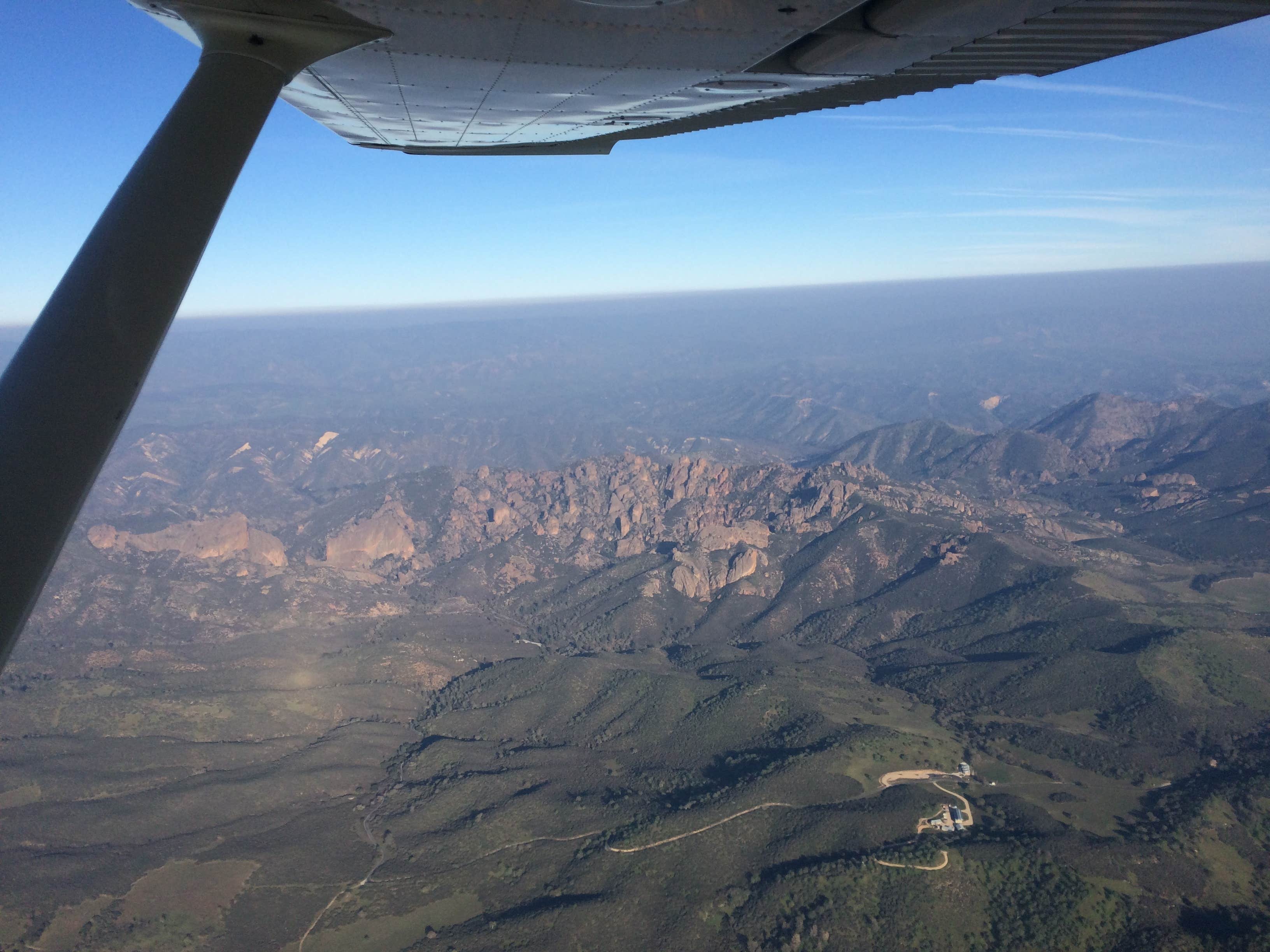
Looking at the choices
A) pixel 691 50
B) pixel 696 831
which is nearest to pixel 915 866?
pixel 696 831

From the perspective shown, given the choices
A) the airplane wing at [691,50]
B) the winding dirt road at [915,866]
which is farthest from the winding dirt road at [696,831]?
the airplane wing at [691,50]

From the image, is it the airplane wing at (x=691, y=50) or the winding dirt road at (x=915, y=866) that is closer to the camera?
the airplane wing at (x=691, y=50)

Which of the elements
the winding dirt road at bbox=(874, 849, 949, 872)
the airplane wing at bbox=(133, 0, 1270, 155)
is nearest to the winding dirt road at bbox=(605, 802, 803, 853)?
the winding dirt road at bbox=(874, 849, 949, 872)

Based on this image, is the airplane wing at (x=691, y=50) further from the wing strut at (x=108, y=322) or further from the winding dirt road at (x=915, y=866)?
the winding dirt road at (x=915, y=866)

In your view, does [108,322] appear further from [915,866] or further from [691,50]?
[915,866]

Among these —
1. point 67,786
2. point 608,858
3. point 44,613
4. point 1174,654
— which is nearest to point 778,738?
point 608,858

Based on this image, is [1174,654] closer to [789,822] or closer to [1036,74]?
[789,822]
